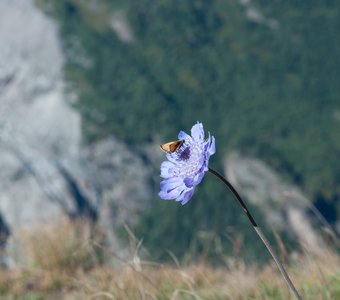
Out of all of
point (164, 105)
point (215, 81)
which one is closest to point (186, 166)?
point (164, 105)

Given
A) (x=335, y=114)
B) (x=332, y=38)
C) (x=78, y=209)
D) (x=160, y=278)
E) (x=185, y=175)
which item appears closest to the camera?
(x=185, y=175)

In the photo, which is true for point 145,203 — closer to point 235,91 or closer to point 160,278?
point 235,91

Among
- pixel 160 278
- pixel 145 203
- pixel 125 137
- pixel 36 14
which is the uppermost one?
pixel 36 14

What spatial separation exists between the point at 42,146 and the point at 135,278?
57.3m

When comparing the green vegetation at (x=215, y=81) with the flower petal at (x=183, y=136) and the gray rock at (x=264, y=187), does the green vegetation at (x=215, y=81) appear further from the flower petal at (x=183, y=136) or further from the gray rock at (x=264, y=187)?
the flower petal at (x=183, y=136)

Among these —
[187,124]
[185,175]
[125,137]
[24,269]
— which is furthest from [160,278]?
[187,124]

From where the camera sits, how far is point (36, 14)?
216 ft

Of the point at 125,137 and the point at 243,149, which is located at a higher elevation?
the point at 125,137

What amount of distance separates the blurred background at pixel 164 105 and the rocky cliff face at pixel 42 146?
110mm

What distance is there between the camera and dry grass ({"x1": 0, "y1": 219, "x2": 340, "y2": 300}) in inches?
163

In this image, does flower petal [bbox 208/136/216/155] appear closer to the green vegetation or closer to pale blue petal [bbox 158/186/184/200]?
pale blue petal [bbox 158/186/184/200]

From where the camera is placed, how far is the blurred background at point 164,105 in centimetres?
5853

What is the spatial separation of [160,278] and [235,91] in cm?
6878

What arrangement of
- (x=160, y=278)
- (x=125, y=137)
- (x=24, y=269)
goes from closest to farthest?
(x=160, y=278)
(x=24, y=269)
(x=125, y=137)
